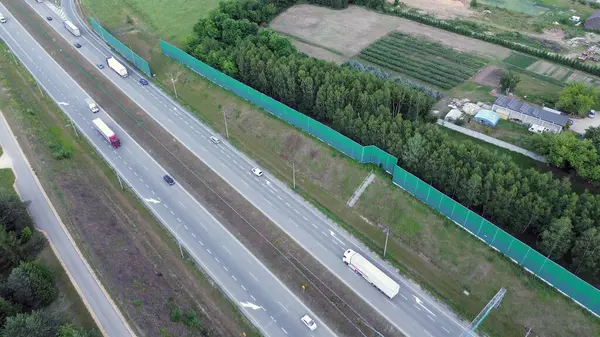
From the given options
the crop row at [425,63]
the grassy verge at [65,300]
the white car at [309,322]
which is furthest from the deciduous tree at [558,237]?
the grassy verge at [65,300]

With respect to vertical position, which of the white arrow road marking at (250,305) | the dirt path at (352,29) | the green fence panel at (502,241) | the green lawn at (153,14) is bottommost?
the white arrow road marking at (250,305)

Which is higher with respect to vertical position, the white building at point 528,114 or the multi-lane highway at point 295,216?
the white building at point 528,114

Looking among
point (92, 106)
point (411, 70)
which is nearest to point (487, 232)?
point (411, 70)

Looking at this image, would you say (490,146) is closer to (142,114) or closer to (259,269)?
(259,269)

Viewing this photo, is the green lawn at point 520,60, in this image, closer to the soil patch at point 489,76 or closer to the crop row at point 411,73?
the soil patch at point 489,76

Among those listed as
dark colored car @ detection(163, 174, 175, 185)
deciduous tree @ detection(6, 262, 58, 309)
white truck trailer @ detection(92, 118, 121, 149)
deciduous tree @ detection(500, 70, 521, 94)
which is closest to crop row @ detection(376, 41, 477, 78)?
deciduous tree @ detection(500, 70, 521, 94)

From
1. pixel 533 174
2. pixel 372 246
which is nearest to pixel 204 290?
pixel 372 246

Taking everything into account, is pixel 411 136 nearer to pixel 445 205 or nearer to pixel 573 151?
pixel 445 205
